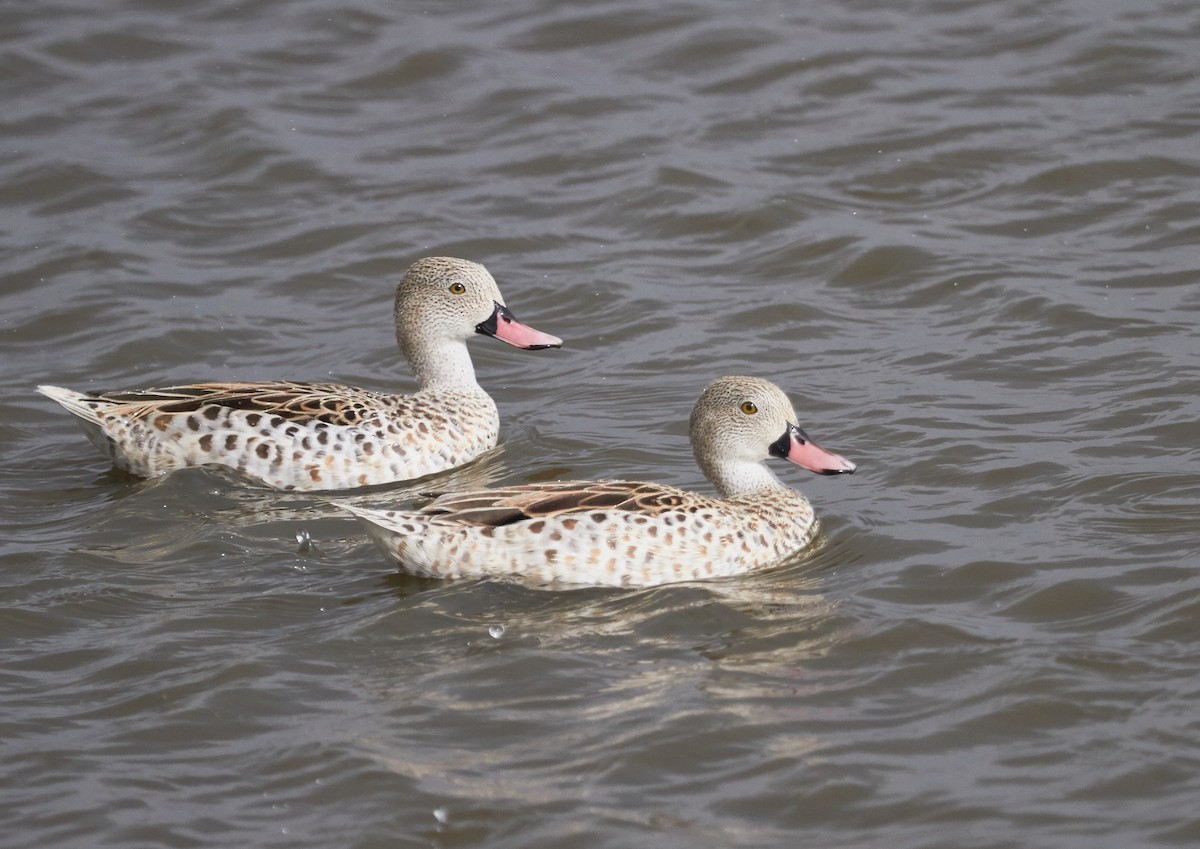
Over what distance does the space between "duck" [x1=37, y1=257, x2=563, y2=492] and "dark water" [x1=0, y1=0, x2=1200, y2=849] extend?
0.19 meters

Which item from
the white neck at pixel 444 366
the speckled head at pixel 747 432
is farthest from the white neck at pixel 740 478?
the white neck at pixel 444 366

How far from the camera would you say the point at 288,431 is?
9312 mm

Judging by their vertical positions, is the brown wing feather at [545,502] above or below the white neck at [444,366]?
below

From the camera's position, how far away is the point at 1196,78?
14.0m

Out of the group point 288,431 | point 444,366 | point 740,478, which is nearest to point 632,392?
point 444,366

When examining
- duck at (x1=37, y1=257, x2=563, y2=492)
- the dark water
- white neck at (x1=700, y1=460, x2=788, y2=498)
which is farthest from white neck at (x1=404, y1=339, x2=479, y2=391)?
white neck at (x1=700, y1=460, x2=788, y2=498)

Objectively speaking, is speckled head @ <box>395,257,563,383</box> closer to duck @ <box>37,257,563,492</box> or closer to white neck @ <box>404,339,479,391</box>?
white neck @ <box>404,339,479,391</box>

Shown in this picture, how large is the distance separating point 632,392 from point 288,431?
2189 millimetres

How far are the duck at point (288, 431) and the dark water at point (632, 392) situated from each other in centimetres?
19

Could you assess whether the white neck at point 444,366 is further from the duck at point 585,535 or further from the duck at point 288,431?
the duck at point 585,535

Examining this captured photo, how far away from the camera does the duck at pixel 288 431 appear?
9328 millimetres

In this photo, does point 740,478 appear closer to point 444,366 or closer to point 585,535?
point 585,535

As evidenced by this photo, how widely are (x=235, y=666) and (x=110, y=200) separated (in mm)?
7520

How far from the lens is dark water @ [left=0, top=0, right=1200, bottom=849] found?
20.4 feet
